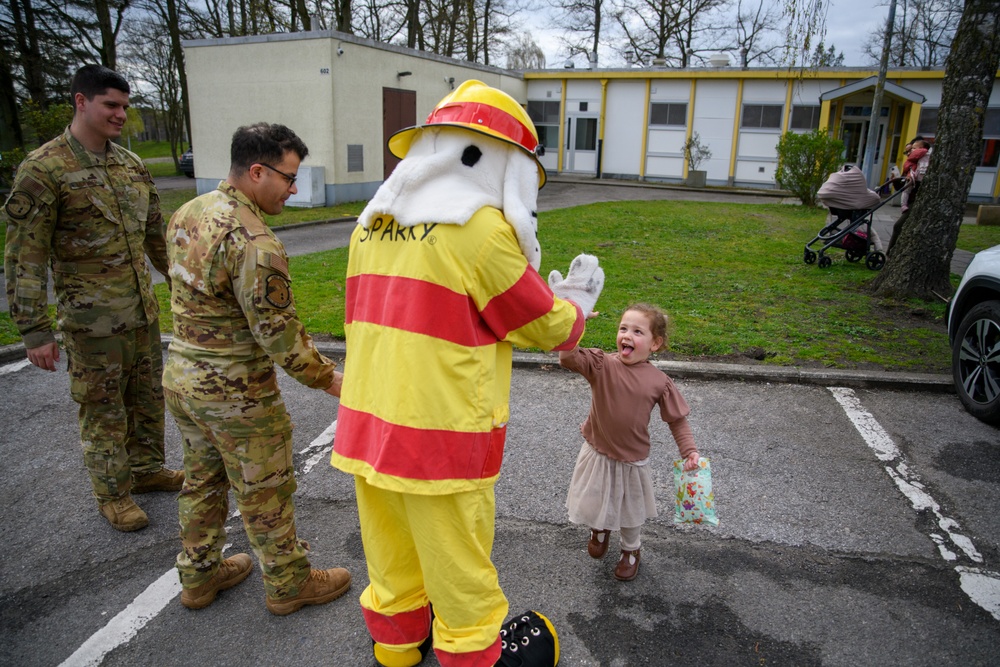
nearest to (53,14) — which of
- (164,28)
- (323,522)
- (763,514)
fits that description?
(164,28)

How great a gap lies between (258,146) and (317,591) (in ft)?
Result: 6.34

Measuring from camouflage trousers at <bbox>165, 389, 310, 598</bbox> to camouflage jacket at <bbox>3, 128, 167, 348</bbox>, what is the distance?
108 cm

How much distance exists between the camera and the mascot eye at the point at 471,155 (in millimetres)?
2199

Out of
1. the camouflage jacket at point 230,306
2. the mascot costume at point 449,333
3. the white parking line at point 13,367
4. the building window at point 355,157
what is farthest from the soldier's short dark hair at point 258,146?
the building window at point 355,157

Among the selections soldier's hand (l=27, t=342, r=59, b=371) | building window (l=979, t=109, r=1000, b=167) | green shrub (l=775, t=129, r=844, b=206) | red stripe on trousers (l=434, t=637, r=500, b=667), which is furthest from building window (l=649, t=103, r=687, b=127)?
red stripe on trousers (l=434, t=637, r=500, b=667)

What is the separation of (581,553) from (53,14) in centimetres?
2323

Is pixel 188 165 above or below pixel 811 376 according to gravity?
above

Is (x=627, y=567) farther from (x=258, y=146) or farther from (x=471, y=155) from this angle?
(x=258, y=146)

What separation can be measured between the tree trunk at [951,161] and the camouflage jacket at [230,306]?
768 cm

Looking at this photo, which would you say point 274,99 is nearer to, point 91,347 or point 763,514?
point 91,347

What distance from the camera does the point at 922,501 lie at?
12.7ft

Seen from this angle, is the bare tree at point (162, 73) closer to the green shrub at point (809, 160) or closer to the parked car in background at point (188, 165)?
the parked car in background at point (188, 165)

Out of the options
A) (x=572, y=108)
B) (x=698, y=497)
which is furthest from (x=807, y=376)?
(x=572, y=108)

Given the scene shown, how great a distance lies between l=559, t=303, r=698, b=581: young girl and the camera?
9.77 ft
